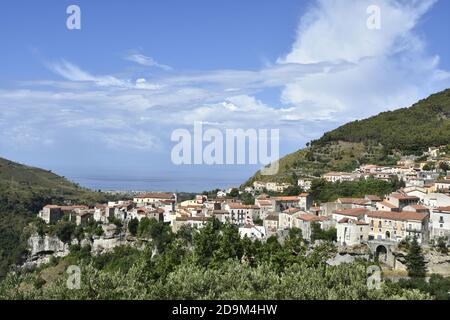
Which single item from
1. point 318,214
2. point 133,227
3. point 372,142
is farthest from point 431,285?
point 372,142

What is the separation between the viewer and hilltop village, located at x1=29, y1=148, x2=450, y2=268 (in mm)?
37219

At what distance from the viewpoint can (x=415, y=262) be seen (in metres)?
32.1

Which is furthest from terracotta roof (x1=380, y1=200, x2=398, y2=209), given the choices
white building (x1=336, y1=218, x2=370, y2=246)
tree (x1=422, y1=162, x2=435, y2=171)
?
tree (x1=422, y1=162, x2=435, y2=171)

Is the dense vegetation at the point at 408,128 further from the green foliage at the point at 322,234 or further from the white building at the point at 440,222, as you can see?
the green foliage at the point at 322,234

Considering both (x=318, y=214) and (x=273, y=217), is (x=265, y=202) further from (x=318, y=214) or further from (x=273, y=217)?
(x=318, y=214)

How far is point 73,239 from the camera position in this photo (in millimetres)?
54469

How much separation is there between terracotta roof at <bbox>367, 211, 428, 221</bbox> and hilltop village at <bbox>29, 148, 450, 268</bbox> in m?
0.07

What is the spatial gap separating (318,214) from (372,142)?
3667 cm

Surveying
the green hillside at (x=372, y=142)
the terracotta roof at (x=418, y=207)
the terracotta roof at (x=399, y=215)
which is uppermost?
the green hillside at (x=372, y=142)

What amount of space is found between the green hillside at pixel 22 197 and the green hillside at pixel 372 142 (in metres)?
32.8

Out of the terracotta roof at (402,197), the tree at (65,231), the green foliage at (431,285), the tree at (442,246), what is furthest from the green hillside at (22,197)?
the tree at (442,246)

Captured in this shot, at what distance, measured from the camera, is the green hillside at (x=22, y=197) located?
61344 millimetres
